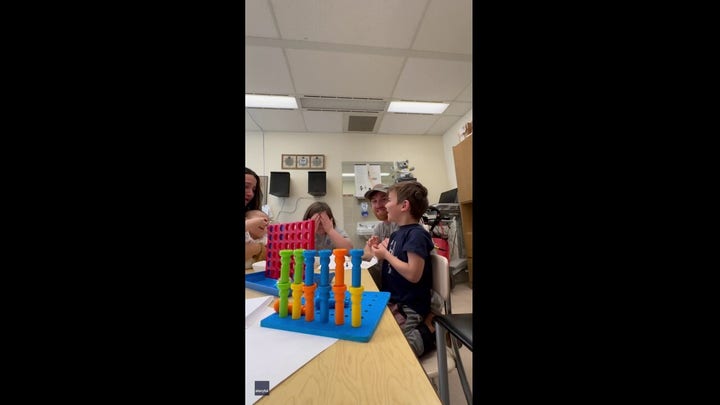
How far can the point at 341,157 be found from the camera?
3711mm

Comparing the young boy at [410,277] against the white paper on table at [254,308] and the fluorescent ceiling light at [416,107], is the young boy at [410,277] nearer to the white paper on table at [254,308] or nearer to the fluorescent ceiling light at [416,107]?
the white paper on table at [254,308]

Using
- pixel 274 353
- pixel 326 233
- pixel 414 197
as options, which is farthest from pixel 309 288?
pixel 326 233

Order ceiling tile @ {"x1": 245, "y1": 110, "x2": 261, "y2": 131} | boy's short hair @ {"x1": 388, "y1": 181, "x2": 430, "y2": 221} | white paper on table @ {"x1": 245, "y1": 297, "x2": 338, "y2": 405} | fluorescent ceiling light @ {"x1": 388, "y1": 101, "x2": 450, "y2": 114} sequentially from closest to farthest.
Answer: white paper on table @ {"x1": 245, "y1": 297, "x2": 338, "y2": 405}, boy's short hair @ {"x1": 388, "y1": 181, "x2": 430, "y2": 221}, fluorescent ceiling light @ {"x1": 388, "y1": 101, "x2": 450, "y2": 114}, ceiling tile @ {"x1": 245, "y1": 110, "x2": 261, "y2": 131}

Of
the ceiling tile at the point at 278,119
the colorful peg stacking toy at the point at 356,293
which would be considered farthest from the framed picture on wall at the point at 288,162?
the colorful peg stacking toy at the point at 356,293

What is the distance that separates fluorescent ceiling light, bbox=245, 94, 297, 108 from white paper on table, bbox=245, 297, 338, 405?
2565 millimetres

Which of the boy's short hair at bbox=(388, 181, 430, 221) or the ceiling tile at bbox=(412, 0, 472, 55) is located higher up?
the ceiling tile at bbox=(412, 0, 472, 55)

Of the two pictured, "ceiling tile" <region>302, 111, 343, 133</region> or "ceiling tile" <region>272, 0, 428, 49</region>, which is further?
"ceiling tile" <region>302, 111, 343, 133</region>

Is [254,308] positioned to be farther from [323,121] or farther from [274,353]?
[323,121]

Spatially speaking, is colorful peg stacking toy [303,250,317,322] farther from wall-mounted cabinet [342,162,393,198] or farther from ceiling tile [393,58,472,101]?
wall-mounted cabinet [342,162,393,198]

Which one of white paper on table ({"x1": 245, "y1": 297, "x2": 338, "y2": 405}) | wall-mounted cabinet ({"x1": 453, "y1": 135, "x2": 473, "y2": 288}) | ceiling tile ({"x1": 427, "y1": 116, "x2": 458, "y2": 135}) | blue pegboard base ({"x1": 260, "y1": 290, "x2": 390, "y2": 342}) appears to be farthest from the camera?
ceiling tile ({"x1": 427, "y1": 116, "x2": 458, "y2": 135})

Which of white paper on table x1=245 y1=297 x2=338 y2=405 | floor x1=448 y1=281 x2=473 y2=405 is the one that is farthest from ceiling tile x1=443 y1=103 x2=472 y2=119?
white paper on table x1=245 y1=297 x2=338 y2=405

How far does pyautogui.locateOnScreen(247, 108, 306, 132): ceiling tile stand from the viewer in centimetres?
303

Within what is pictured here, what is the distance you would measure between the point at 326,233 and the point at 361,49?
53.8 inches
